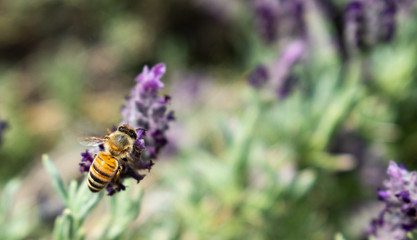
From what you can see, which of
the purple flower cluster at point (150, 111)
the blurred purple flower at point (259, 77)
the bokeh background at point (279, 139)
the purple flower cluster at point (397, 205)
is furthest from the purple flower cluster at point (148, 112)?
the blurred purple flower at point (259, 77)

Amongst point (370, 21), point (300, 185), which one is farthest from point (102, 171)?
point (370, 21)

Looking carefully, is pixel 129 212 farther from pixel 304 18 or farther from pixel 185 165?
pixel 304 18

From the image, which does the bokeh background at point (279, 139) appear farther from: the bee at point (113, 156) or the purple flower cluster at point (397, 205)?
the purple flower cluster at point (397, 205)

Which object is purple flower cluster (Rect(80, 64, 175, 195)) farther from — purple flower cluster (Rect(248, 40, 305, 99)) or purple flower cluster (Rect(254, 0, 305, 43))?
purple flower cluster (Rect(254, 0, 305, 43))

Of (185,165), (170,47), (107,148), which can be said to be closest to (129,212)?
(107,148)

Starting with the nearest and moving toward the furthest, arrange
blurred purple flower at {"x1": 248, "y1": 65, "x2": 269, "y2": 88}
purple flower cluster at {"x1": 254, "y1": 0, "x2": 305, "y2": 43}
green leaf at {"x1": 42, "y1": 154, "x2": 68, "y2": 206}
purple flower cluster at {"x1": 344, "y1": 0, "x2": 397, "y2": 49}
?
green leaf at {"x1": 42, "y1": 154, "x2": 68, "y2": 206}
purple flower cluster at {"x1": 344, "y1": 0, "x2": 397, "y2": 49}
blurred purple flower at {"x1": 248, "y1": 65, "x2": 269, "y2": 88}
purple flower cluster at {"x1": 254, "y1": 0, "x2": 305, "y2": 43}

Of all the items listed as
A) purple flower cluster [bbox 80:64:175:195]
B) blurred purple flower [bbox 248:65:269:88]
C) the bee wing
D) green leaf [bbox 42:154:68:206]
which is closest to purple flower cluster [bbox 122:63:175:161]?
purple flower cluster [bbox 80:64:175:195]
